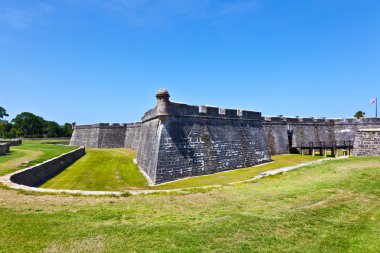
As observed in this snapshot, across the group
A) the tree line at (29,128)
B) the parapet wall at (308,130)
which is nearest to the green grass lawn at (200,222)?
the parapet wall at (308,130)

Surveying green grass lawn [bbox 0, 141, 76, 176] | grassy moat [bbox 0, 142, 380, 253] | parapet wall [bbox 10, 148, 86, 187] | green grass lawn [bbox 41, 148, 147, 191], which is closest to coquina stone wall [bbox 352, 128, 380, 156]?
grassy moat [bbox 0, 142, 380, 253]

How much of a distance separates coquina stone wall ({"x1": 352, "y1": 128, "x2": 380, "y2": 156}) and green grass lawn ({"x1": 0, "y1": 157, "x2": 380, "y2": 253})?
932cm

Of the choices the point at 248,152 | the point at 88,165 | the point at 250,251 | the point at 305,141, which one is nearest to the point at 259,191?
the point at 250,251

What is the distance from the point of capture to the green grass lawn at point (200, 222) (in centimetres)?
466

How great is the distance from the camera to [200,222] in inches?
225

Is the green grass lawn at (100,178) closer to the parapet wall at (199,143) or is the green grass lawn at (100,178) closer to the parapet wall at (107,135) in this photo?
the parapet wall at (199,143)

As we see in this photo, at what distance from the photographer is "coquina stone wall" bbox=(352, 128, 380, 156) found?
1651 centimetres

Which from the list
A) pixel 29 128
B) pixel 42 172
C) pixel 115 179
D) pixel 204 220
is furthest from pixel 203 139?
pixel 29 128

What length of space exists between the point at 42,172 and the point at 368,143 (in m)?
19.6

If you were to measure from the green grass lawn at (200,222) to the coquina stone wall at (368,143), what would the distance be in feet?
30.6

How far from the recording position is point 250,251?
4449 millimetres

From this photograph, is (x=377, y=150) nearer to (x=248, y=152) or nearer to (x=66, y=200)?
(x=248, y=152)

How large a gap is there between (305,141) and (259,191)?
24501mm

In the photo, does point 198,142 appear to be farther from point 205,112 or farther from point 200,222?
point 200,222
